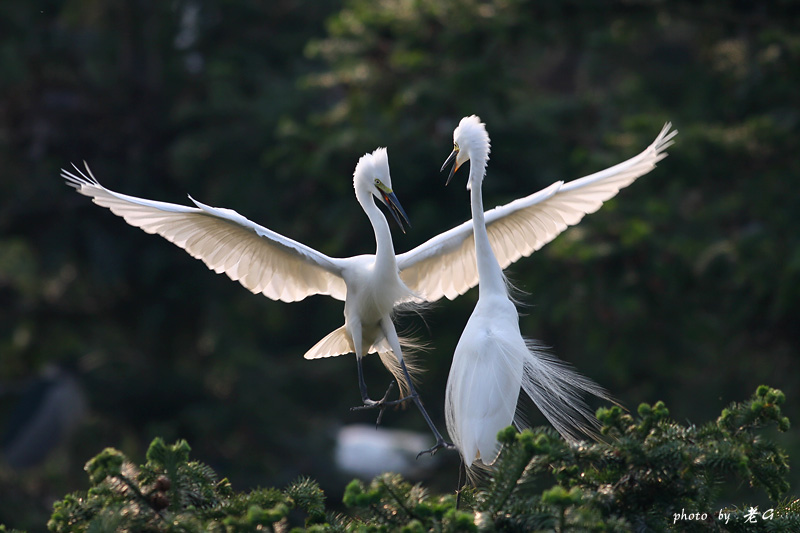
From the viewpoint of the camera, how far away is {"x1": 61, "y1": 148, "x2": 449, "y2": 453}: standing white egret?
3574 mm

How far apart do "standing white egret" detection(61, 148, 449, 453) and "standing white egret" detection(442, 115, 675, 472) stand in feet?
1.01

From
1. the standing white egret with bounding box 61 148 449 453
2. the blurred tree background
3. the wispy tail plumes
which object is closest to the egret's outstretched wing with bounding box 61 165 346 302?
the standing white egret with bounding box 61 148 449 453

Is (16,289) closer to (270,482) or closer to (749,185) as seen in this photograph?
(270,482)

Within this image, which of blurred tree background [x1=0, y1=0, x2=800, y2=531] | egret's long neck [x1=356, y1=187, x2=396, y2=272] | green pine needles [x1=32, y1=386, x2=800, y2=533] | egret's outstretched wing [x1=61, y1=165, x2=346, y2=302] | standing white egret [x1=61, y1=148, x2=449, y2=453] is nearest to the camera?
green pine needles [x1=32, y1=386, x2=800, y2=533]

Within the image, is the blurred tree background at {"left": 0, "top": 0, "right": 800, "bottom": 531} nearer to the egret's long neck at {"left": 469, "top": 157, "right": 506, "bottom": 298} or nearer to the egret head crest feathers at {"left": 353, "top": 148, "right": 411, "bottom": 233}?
the egret head crest feathers at {"left": 353, "top": 148, "right": 411, "bottom": 233}

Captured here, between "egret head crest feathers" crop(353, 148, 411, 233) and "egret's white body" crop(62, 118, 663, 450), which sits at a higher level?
"egret head crest feathers" crop(353, 148, 411, 233)

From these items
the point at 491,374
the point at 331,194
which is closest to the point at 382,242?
the point at 491,374

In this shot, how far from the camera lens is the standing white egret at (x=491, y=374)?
3283mm

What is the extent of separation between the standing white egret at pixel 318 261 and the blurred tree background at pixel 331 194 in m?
2.29

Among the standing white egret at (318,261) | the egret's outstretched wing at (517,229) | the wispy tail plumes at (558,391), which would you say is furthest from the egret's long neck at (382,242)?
the wispy tail plumes at (558,391)

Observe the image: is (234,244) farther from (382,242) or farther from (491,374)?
(491,374)

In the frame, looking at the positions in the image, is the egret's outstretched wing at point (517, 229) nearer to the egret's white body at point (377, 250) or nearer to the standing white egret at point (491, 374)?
the egret's white body at point (377, 250)

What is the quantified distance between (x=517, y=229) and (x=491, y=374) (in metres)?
0.92

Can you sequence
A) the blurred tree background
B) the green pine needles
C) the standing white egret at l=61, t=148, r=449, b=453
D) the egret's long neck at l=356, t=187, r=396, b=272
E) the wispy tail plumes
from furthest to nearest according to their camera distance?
the blurred tree background → the egret's long neck at l=356, t=187, r=396, b=272 → the standing white egret at l=61, t=148, r=449, b=453 → the wispy tail plumes → the green pine needles
